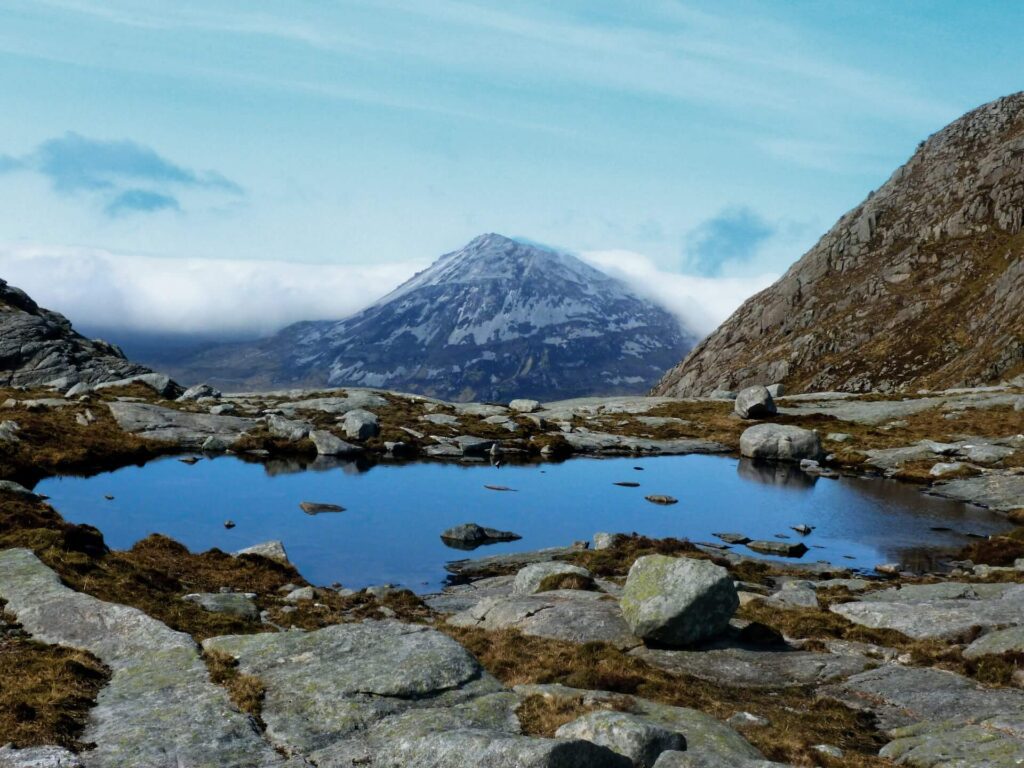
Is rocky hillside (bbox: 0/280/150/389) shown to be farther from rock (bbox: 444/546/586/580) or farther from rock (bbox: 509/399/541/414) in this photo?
rock (bbox: 444/546/586/580)

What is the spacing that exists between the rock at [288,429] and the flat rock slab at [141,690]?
66.0 metres

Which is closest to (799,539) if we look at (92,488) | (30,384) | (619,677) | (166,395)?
(619,677)

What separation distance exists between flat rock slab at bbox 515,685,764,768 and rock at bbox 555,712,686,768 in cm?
56

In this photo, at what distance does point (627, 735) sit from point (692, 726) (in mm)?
3041

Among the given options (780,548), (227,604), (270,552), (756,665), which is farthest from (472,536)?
(756,665)

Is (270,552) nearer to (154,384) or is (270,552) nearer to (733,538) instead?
(733,538)

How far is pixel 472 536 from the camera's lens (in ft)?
182

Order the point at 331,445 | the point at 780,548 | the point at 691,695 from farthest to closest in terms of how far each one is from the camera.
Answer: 1. the point at 331,445
2. the point at 780,548
3. the point at 691,695

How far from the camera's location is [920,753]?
18.9 m

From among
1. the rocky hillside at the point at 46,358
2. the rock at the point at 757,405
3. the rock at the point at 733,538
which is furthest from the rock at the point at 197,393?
the rock at the point at 733,538

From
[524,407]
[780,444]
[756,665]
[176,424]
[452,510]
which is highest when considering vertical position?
[524,407]

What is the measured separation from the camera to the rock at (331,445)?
9038 cm

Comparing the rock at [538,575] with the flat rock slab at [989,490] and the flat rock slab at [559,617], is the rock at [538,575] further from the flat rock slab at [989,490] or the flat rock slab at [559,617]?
the flat rock slab at [989,490]

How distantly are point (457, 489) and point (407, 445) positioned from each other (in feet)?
73.2
